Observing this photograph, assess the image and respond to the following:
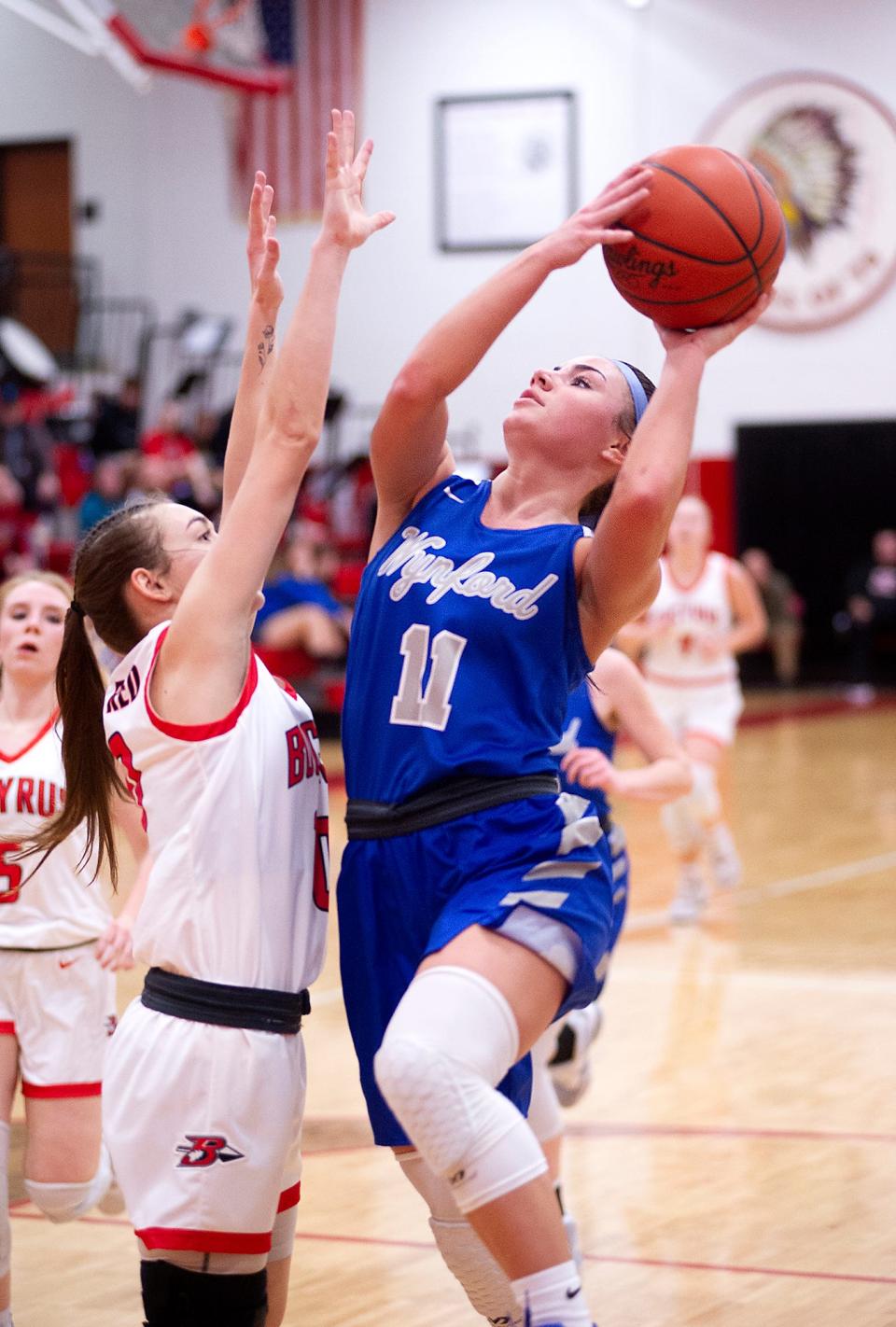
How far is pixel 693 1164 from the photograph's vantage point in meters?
5.05

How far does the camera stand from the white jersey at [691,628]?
9258 mm

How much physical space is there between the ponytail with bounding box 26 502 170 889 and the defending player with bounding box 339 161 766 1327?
0.38m

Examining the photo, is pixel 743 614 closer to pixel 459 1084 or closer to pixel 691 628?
pixel 691 628

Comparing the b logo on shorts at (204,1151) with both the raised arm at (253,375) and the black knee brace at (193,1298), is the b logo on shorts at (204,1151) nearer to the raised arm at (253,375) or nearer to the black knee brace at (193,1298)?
the black knee brace at (193,1298)

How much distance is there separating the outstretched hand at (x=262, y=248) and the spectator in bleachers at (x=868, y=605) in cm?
1662

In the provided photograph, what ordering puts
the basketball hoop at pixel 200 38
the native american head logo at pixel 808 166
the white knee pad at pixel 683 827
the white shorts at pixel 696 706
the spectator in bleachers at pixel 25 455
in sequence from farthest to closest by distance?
1. the native american head logo at pixel 808 166
2. the spectator in bleachers at pixel 25 455
3. the basketball hoop at pixel 200 38
4. the white shorts at pixel 696 706
5. the white knee pad at pixel 683 827

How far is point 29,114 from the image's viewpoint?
20422 mm

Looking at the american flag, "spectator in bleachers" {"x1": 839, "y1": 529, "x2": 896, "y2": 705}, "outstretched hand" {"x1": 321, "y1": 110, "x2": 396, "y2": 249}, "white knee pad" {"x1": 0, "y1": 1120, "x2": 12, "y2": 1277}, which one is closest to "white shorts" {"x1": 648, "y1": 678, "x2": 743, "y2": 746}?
"white knee pad" {"x1": 0, "y1": 1120, "x2": 12, "y2": 1277}

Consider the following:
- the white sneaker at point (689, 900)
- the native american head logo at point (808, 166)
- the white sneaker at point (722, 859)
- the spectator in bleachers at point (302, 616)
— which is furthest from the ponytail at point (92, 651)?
the native american head logo at point (808, 166)

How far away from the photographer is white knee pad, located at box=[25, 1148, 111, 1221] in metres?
3.96

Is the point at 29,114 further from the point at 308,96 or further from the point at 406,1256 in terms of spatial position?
the point at 406,1256

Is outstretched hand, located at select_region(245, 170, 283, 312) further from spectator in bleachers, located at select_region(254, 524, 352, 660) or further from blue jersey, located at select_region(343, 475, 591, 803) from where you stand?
spectator in bleachers, located at select_region(254, 524, 352, 660)

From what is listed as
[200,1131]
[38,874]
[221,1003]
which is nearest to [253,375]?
[221,1003]

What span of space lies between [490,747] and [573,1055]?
2.30m
